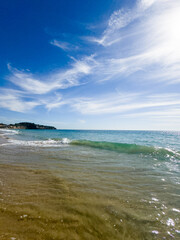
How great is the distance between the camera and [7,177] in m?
5.34

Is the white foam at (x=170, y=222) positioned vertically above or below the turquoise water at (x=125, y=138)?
above

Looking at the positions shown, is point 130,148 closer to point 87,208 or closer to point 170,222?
point 170,222

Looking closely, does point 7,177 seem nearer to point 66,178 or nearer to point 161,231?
point 66,178

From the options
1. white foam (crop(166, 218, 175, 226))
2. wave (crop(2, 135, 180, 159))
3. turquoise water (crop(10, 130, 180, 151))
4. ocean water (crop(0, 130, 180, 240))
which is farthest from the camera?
turquoise water (crop(10, 130, 180, 151))

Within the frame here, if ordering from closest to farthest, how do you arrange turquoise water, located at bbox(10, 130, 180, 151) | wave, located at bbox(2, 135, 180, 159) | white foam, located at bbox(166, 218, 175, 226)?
white foam, located at bbox(166, 218, 175, 226) < wave, located at bbox(2, 135, 180, 159) < turquoise water, located at bbox(10, 130, 180, 151)

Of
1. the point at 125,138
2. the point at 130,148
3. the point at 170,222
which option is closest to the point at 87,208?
the point at 170,222

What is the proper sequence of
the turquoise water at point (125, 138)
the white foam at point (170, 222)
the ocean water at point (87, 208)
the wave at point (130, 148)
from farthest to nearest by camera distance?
the turquoise water at point (125, 138)
the wave at point (130, 148)
the white foam at point (170, 222)
the ocean water at point (87, 208)

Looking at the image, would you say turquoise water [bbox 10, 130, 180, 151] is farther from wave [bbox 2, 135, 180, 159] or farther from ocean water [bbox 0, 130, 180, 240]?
ocean water [bbox 0, 130, 180, 240]

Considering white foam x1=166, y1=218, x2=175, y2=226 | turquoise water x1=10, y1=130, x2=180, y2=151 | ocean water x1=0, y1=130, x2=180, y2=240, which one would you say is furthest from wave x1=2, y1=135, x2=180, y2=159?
white foam x1=166, y1=218, x2=175, y2=226

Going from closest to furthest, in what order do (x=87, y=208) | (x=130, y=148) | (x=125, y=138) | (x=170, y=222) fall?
1. (x=170, y=222)
2. (x=87, y=208)
3. (x=130, y=148)
4. (x=125, y=138)

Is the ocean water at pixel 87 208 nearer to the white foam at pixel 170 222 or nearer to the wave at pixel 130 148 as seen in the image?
the white foam at pixel 170 222

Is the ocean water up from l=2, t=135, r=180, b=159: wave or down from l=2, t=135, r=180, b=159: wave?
up

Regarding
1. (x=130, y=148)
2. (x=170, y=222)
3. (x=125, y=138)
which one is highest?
(x=170, y=222)

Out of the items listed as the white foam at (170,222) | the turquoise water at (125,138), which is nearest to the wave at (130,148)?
the turquoise water at (125,138)
